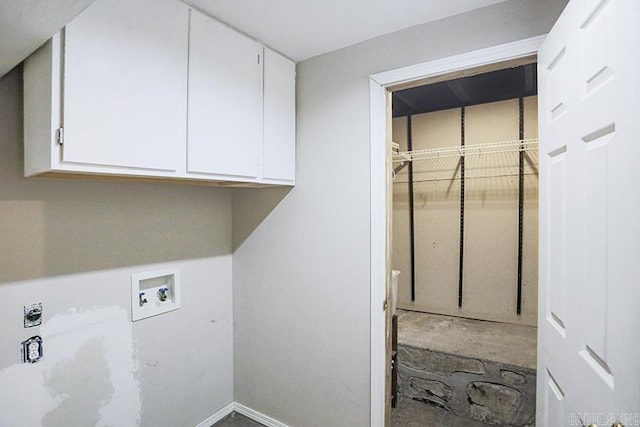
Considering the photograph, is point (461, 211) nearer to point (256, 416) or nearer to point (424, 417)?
point (424, 417)

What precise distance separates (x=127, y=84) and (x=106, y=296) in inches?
41.7

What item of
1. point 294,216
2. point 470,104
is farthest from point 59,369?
point 470,104

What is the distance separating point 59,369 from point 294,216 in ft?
4.49

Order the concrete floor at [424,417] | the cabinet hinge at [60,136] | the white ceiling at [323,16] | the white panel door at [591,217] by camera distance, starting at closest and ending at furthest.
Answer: the white panel door at [591,217] → the cabinet hinge at [60,136] → the white ceiling at [323,16] → the concrete floor at [424,417]

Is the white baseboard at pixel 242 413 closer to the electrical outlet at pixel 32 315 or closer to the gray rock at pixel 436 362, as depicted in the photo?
the gray rock at pixel 436 362

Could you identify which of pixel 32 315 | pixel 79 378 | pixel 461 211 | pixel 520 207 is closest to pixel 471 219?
pixel 461 211

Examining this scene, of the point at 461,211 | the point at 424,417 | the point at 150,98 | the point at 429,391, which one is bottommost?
the point at 424,417

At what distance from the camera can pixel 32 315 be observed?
147 cm

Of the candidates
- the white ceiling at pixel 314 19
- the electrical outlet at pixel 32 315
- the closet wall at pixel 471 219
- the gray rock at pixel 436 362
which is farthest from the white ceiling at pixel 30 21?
the closet wall at pixel 471 219

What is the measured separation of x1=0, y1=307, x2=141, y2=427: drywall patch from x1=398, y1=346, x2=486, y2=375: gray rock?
184 cm

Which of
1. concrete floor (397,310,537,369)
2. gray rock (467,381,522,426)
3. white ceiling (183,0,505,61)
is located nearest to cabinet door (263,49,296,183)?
white ceiling (183,0,505,61)

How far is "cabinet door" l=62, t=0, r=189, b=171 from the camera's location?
3.82 feet

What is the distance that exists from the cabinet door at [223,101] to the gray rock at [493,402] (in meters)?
2.13

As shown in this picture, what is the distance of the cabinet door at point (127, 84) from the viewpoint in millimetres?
1163
